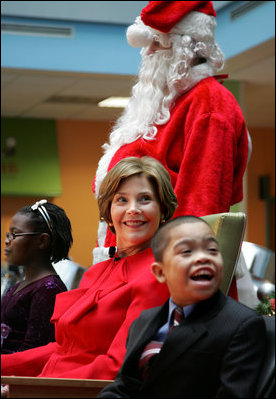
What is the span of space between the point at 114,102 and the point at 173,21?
5894 millimetres

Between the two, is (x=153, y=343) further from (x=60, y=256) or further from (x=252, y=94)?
(x=252, y=94)

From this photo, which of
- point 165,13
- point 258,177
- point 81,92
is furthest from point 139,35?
point 258,177

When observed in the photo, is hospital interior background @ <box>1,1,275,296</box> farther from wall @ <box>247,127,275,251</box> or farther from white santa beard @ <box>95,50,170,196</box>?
white santa beard @ <box>95,50,170,196</box>

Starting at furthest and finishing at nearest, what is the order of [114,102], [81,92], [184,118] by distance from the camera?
1. [114,102]
2. [81,92]
3. [184,118]

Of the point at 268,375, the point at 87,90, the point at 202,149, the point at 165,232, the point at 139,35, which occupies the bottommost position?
the point at 268,375

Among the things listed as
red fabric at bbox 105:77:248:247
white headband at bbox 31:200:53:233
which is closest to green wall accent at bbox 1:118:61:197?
red fabric at bbox 105:77:248:247

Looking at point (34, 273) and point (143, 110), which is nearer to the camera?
point (34, 273)

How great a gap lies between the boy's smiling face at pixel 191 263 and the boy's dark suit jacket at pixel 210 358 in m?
0.05

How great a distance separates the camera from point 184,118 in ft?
8.36

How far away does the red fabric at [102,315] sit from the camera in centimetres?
160

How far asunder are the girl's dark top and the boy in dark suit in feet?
2.07

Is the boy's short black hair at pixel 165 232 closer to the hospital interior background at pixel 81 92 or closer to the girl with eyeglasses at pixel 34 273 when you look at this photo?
the girl with eyeglasses at pixel 34 273

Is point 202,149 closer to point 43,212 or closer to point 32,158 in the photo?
point 43,212

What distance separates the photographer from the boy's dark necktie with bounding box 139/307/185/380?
1.38 metres
